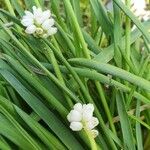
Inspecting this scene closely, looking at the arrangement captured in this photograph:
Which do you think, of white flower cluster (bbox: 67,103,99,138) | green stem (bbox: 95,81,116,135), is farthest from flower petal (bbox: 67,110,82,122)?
green stem (bbox: 95,81,116,135)

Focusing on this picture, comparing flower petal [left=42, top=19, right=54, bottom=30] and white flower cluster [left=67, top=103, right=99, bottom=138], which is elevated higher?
flower petal [left=42, top=19, right=54, bottom=30]

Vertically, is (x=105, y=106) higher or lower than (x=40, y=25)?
lower

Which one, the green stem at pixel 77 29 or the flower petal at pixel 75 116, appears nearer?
the flower petal at pixel 75 116

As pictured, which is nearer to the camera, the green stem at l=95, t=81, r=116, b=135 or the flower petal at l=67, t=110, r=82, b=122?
the flower petal at l=67, t=110, r=82, b=122

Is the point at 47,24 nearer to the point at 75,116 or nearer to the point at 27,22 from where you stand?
the point at 27,22

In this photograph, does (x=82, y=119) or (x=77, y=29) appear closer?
(x=82, y=119)

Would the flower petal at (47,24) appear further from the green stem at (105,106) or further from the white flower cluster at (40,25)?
the green stem at (105,106)

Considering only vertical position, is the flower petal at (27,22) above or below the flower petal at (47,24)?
above

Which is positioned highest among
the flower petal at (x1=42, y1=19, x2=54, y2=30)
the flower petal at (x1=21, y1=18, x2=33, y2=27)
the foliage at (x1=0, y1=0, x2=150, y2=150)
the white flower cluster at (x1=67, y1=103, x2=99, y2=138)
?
the flower petal at (x1=21, y1=18, x2=33, y2=27)

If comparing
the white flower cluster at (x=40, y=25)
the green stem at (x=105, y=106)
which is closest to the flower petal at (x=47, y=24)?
the white flower cluster at (x=40, y=25)

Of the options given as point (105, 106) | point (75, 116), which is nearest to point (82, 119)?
point (75, 116)

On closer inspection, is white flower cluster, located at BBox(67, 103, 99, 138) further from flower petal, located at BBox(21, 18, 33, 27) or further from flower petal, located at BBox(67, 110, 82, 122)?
flower petal, located at BBox(21, 18, 33, 27)
